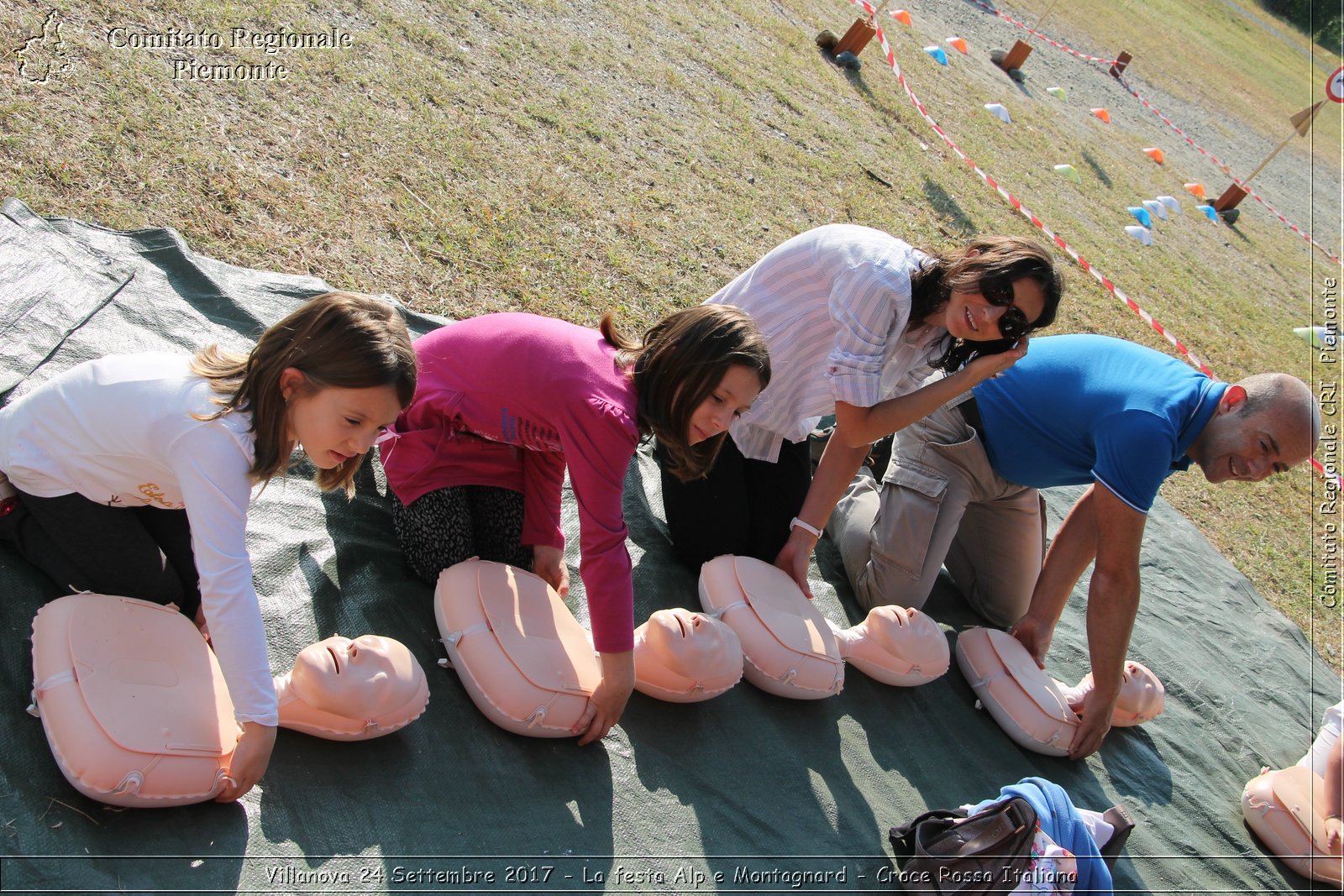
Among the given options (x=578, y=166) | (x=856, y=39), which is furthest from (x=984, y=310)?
(x=856, y=39)

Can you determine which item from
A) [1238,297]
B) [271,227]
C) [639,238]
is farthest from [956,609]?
[1238,297]

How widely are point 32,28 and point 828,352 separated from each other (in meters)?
3.14

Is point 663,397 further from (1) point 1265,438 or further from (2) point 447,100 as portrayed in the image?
(2) point 447,100

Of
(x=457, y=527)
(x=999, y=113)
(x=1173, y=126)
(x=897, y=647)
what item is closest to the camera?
(x=457, y=527)

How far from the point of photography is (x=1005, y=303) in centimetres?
226

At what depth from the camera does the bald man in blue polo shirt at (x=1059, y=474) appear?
2471mm

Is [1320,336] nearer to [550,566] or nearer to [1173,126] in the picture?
[1173,126]

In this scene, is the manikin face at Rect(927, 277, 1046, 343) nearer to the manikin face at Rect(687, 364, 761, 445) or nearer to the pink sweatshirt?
the manikin face at Rect(687, 364, 761, 445)

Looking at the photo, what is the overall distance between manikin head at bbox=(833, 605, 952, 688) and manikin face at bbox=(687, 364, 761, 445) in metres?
0.86

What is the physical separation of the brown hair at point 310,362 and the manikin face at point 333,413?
0.01 meters

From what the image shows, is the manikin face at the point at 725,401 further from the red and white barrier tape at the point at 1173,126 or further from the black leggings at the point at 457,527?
the red and white barrier tape at the point at 1173,126

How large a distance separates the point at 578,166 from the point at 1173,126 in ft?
34.6

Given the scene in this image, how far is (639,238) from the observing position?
429 cm

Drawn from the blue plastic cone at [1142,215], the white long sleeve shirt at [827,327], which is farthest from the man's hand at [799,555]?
the blue plastic cone at [1142,215]
